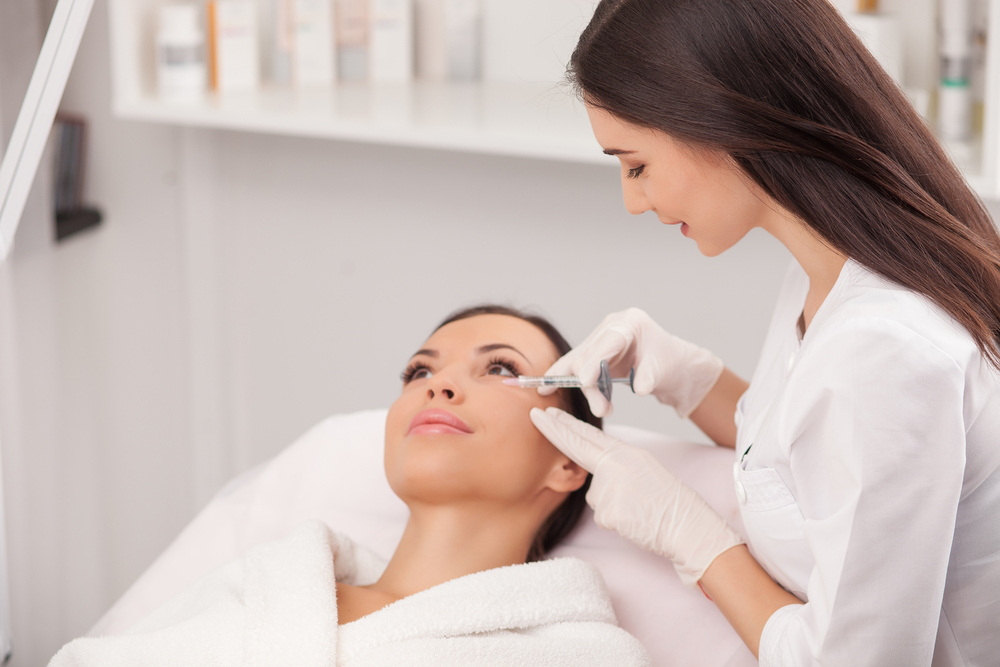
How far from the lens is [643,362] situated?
127 cm

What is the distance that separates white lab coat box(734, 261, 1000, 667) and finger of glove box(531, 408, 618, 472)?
0.29 m

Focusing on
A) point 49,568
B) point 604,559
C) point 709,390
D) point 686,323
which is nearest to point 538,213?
point 686,323

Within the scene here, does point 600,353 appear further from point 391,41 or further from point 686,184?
point 391,41

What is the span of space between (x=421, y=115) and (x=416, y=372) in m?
0.59

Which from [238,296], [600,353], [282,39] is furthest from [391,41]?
[600,353]

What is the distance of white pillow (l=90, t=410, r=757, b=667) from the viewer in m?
1.21

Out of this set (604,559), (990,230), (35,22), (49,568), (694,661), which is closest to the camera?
(990,230)

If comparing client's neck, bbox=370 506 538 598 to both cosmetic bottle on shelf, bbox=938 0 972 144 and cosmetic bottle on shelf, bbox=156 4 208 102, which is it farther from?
cosmetic bottle on shelf, bbox=156 4 208 102

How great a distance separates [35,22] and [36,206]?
0.34 meters

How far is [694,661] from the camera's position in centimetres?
117

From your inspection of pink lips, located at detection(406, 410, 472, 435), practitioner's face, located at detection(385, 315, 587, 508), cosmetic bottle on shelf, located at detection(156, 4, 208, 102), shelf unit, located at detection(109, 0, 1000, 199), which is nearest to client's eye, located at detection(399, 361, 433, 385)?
practitioner's face, located at detection(385, 315, 587, 508)

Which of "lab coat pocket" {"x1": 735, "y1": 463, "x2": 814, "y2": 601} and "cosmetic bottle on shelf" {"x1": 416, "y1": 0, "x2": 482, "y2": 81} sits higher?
"cosmetic bottle on shelf" {"x1": 416, "y1": 0, "x2": 482, "y2": 81}

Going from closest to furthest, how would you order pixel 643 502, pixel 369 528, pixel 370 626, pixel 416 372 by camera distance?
1. pixel 370 626
2. pixel 643 502
3. pixel 416 372
4. pixel 369 528

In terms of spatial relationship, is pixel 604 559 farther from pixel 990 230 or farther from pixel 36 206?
pixel 36 206
